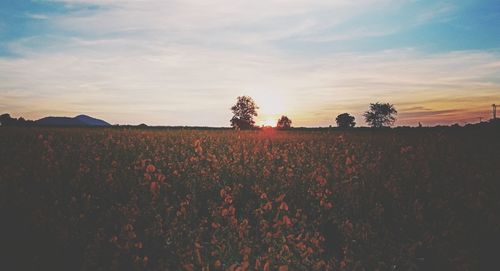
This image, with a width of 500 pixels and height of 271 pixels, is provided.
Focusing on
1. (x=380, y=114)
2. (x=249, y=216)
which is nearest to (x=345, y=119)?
(x=380, y=114)

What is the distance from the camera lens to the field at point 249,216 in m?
5.19

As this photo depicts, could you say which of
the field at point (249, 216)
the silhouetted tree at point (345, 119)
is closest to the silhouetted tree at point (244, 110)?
the silhouetted tree at point (345, 119)

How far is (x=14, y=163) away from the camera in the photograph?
29.7ft

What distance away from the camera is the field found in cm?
519

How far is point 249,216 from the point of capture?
23.4ft

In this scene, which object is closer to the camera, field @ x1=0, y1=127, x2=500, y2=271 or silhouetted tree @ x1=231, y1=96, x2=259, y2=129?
field @ x1=0, y1=127, x2=500, y2=271

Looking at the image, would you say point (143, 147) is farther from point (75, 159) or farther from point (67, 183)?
point (67, 183)

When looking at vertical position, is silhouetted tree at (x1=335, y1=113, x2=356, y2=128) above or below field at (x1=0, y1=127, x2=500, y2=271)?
above

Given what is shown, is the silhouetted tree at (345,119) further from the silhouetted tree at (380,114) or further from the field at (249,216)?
the field at (249,216)

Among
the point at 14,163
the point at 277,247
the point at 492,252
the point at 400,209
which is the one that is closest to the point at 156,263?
the point at 277,247

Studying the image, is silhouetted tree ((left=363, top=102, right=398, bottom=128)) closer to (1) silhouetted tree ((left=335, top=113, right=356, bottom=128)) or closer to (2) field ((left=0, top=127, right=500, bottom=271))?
(1) silhouetted tree ((left=335, top=113, right=356, bottom=128))

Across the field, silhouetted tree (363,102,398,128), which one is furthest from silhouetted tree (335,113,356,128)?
the field

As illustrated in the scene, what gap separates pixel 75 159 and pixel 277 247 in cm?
672

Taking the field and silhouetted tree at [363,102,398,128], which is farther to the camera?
silhouetted tree at [363,102,398,128]
